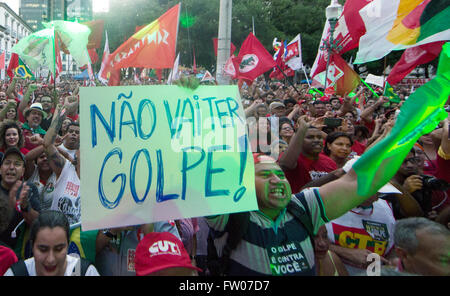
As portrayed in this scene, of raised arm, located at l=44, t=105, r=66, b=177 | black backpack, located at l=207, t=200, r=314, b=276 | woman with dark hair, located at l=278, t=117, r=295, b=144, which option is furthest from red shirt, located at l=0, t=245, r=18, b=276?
woman with dark hair, located at l=278, t=117, r=295, b=144

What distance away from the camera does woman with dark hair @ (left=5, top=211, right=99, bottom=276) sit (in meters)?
2.06

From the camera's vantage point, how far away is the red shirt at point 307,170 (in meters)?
3.47

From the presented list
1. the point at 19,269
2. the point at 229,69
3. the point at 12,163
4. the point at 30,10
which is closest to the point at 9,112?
the point at 12,163

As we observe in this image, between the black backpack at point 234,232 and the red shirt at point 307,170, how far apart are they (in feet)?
4.18

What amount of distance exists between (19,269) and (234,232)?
3.72 ft

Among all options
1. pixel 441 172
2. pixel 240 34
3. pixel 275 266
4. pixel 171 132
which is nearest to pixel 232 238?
pixel 275 266

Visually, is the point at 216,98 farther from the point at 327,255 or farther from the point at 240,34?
the point at 240,34

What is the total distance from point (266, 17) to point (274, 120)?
2886 centimetres

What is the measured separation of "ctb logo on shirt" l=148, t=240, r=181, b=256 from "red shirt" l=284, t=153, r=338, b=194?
5.22 feet

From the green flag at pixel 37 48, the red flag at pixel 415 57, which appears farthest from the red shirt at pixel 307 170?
the green flag at pixel 37 48

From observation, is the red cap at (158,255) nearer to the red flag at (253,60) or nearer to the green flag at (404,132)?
the green flag at (404,132)

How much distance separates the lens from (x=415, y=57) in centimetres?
477

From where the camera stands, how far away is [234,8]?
29.6 meters

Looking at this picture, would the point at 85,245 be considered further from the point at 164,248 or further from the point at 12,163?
the point at 12,163
